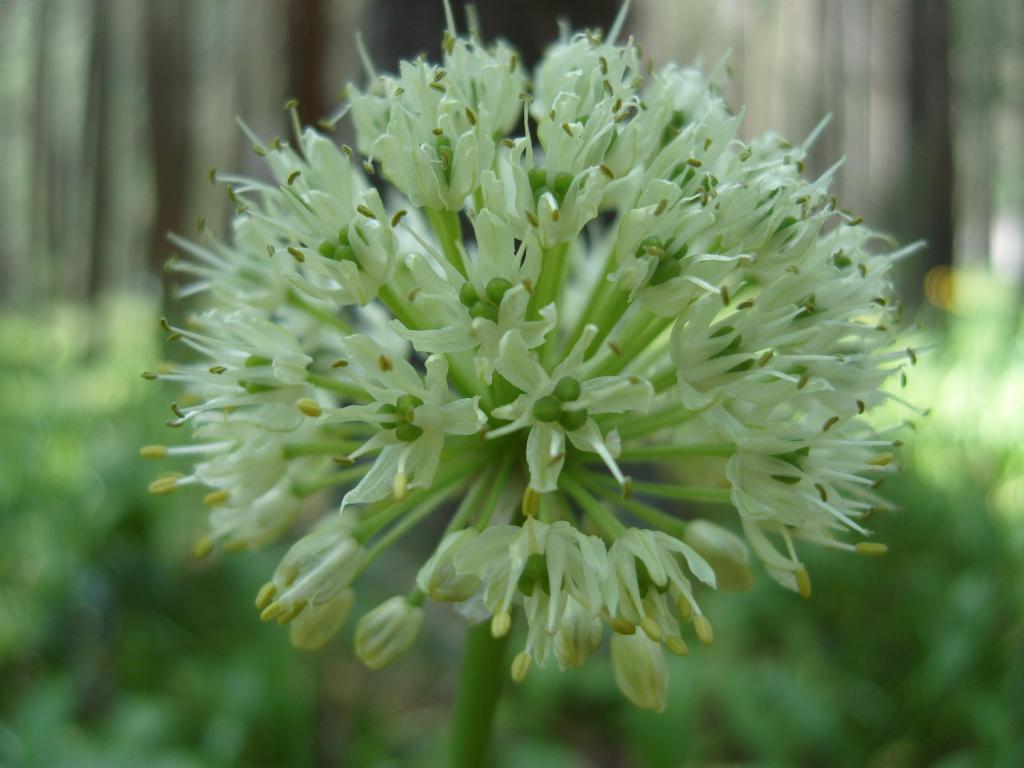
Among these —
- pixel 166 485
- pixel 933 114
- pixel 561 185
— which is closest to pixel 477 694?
pixel 166 485

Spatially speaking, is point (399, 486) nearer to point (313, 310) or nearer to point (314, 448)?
point (314, 448)

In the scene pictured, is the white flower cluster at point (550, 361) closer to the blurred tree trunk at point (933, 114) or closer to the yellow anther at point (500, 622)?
the yellow anther at point (500, 622)

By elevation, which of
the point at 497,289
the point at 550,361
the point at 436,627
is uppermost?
the point at 497,289

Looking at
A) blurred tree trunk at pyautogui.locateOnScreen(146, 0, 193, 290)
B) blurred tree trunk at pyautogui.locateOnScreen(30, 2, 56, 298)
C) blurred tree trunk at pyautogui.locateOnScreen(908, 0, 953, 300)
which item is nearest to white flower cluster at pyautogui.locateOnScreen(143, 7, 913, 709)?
blurred tree trunk at pyautogui.locateOnScreen(146, 0, 193, 290)

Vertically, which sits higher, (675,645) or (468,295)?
(468,295)

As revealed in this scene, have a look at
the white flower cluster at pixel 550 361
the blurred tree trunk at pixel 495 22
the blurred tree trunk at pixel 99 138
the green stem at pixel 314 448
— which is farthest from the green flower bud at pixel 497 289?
the blurred tree trunk at pixel 99 138

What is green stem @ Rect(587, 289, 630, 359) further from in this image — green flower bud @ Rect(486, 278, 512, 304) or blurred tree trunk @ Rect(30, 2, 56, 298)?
blurred tree trunk @ Rect(30, 2, 56, 298)
